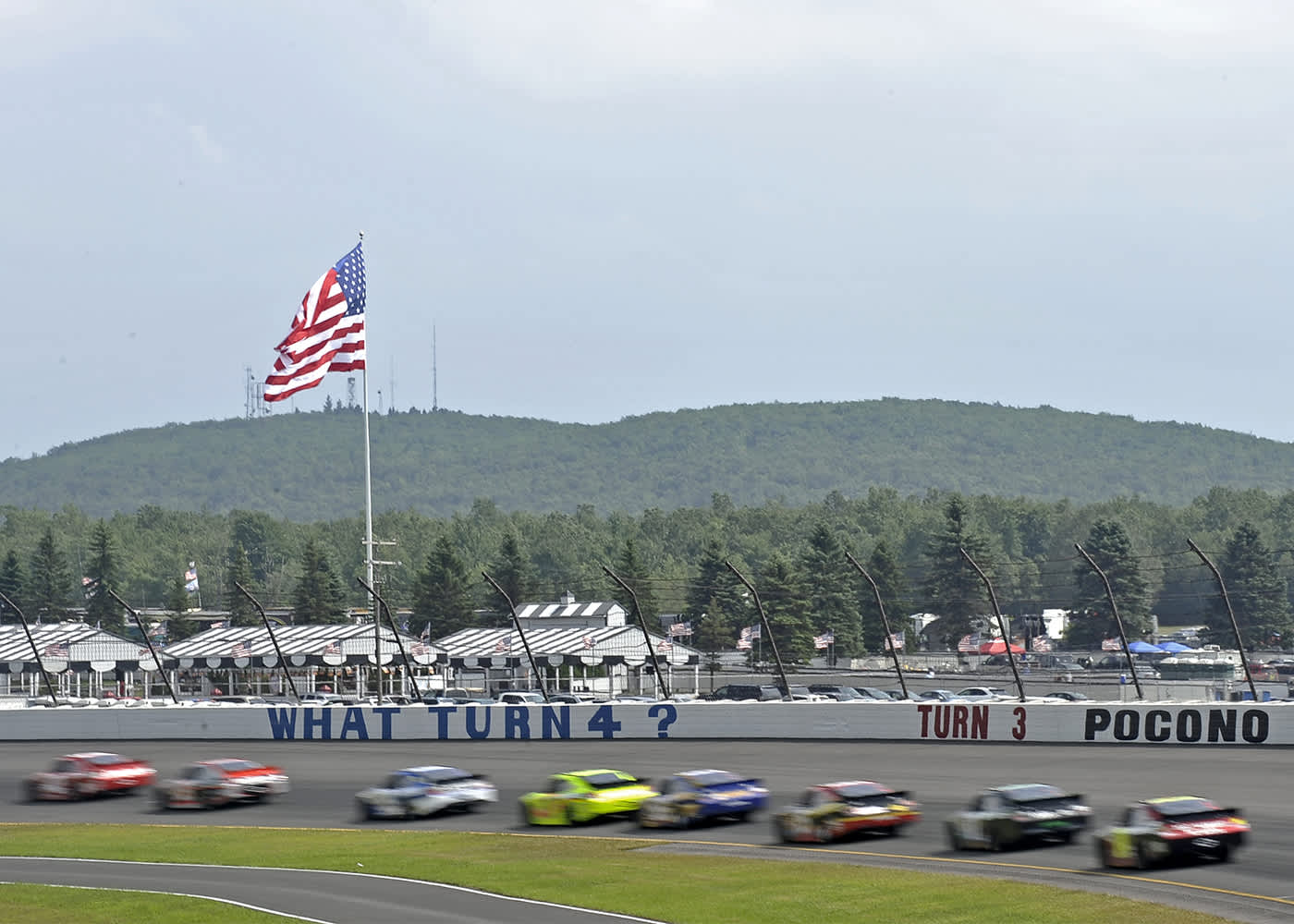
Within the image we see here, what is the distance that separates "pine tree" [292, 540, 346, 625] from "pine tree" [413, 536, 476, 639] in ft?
29.1

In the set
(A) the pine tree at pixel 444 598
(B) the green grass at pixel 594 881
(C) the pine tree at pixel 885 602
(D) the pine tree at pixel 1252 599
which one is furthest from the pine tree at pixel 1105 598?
(B) the green grass at pixel 594 881

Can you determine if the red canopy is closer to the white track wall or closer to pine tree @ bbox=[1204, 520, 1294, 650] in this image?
pine tree @ bbox=[1204, 520, 1294, 650]

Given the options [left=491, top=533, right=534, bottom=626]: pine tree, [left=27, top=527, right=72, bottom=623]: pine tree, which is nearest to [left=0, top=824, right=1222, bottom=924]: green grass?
[left=491, top=533, right=534, bottom=626]: pine tree

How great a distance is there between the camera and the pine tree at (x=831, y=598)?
4621 inches

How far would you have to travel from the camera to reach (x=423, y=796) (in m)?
36.4

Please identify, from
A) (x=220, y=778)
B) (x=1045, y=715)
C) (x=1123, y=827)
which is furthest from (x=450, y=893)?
(x=1045, y=715)

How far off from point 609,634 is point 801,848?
60630 mm

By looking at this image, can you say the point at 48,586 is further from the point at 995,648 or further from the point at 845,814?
the point at 845,814

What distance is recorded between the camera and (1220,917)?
68.6 ft

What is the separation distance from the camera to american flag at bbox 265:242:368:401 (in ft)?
185

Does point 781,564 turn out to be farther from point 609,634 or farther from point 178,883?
point 178,883

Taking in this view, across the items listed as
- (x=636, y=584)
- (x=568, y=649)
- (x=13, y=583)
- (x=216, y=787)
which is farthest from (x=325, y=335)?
(x=13, y=583)

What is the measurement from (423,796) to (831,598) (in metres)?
84.0

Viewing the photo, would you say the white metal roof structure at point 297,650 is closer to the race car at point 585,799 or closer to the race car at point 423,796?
the race car at point 423,796
